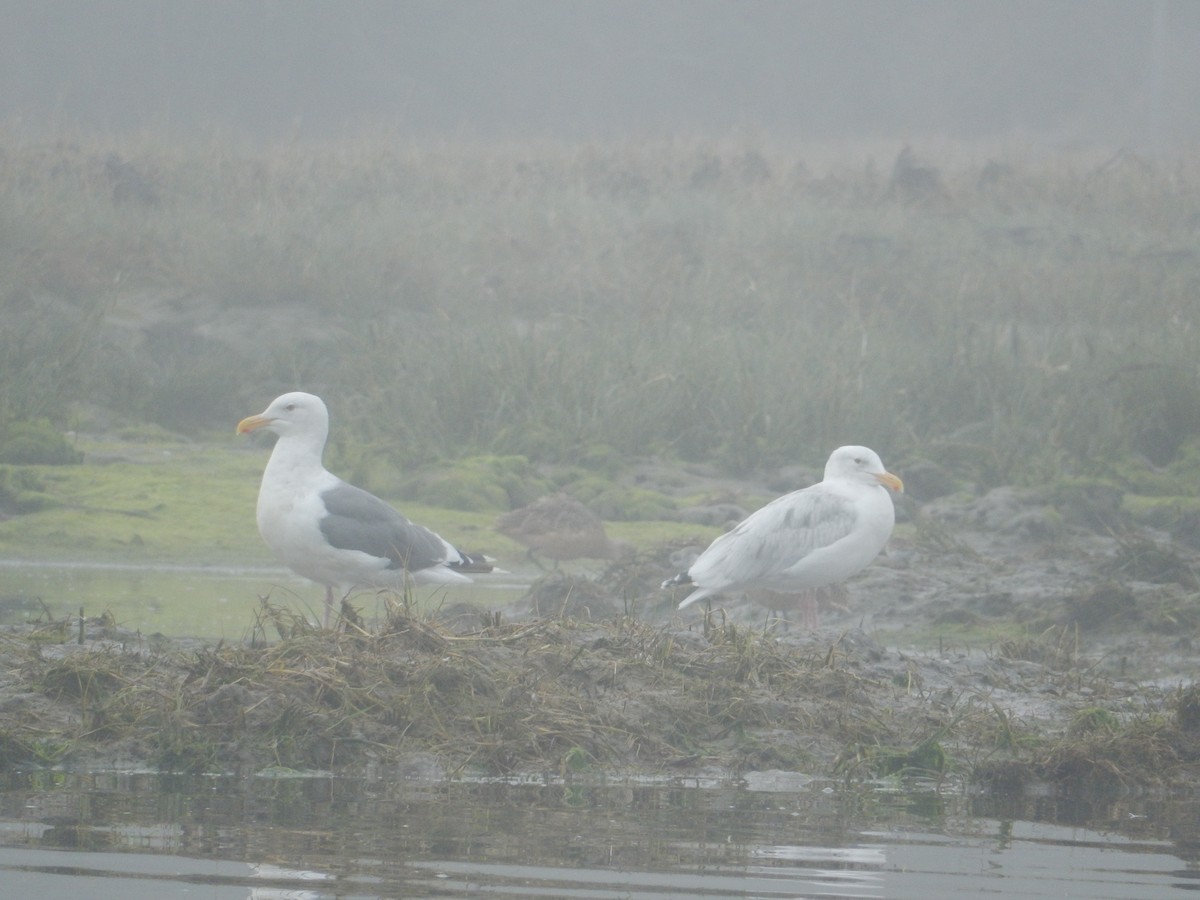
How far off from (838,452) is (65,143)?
50.6 feet

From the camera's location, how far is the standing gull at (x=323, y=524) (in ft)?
28.7

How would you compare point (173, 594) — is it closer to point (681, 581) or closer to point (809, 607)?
point (681, 581)

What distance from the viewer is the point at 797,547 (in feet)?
30.7

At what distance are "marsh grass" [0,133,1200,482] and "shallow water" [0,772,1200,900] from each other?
894 centimetres

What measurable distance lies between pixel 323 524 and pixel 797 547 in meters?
2.47

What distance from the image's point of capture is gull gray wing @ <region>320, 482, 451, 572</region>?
28.7 feet

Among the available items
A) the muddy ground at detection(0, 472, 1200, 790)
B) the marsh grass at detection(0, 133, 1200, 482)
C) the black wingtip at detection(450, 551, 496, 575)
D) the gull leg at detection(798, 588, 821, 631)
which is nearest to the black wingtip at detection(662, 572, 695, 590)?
the gull leg at detection(798, 588, 821, 631)

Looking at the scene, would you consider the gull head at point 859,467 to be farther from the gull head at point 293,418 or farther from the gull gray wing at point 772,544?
the gull head at point 293,418

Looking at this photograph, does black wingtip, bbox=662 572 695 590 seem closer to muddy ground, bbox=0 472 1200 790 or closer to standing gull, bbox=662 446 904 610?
standing gull, bbox=662 446 904 610

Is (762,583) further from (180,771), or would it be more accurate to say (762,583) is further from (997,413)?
(997,413)

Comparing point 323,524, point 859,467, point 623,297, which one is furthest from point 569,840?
point 623,297

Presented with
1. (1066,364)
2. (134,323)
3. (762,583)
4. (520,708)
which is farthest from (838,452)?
(134,323)

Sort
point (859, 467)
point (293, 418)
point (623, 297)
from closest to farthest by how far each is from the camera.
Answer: point (293, 418) → point (859, 467) → point (623, 297)

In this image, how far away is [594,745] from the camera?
616cm
